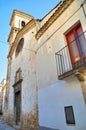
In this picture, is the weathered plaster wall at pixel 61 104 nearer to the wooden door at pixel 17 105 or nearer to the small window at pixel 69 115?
the small window at pixel 69 115

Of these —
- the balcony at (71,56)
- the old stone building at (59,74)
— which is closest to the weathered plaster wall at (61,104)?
the old stone building at (59,74)

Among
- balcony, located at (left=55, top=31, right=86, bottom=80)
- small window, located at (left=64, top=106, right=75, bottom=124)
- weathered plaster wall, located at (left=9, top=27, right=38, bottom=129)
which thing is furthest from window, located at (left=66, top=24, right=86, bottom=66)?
weathered plaster wall, located at (left=9, top=27, right=38, bottom=129)

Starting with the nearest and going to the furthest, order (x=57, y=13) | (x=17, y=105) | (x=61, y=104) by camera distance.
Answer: (x=61, y=104), (x=57, y=13), (x=17, y=105)

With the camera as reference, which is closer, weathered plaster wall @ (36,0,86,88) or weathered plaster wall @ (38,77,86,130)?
weathered plaster wall @ (38,77,86,130)

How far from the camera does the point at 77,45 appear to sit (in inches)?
169

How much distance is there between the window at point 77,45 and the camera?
4.07 meters

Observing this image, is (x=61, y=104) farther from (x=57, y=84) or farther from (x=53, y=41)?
(x=53, y=41)

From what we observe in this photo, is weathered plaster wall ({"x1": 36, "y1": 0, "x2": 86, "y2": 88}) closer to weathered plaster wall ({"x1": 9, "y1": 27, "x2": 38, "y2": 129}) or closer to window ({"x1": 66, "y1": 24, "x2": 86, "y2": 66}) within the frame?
window ({"x1": 66, "y1": 24, "x2": 86, "y2": 66})

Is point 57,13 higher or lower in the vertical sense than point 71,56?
higher

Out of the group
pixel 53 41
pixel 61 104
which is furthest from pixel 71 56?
pixel 61 104

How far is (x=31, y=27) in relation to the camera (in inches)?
340

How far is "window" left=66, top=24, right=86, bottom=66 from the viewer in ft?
13.3

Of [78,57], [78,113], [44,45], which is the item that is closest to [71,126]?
[78,113]

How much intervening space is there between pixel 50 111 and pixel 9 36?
1267cm
